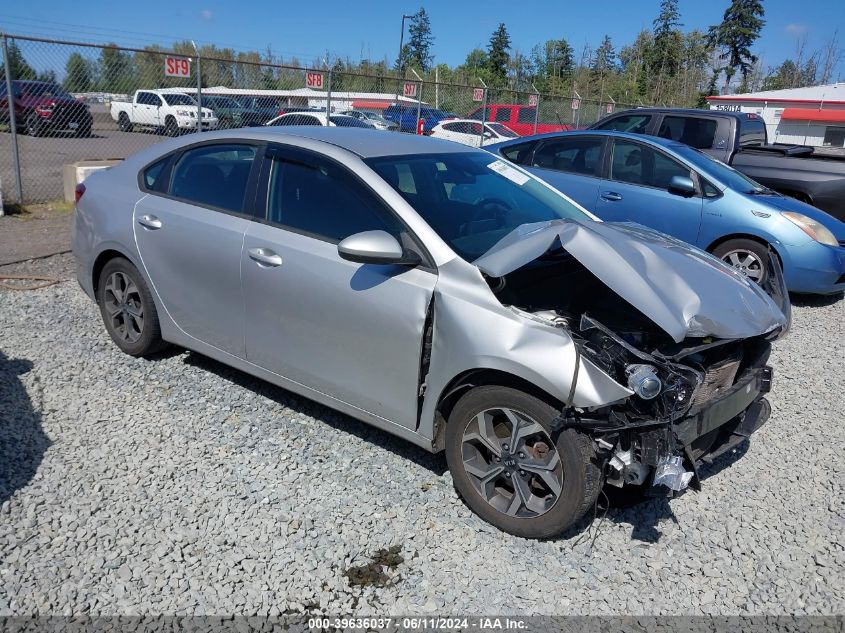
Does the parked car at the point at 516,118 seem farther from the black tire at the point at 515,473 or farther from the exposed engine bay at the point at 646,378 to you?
the black tire at the point at 515,473

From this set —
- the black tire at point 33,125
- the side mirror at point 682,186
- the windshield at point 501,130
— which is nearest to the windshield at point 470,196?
the side mirror at point 682,186

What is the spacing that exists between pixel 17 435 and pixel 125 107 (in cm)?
1803

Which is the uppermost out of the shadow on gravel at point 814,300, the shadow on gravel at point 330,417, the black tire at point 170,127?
the black tire at point 170,127

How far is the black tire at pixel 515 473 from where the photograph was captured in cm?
282

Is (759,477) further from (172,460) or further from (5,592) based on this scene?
(5,592)

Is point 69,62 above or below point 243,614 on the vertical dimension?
above

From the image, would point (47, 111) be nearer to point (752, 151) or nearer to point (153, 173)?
point (153, 173)

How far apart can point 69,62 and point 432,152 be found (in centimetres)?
997

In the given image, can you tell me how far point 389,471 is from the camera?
358 centimetres

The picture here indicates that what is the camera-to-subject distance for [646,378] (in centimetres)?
271

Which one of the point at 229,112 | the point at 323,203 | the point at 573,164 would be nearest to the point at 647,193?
the point at 573,164

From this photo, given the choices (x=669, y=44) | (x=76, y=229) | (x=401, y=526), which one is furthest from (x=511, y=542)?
(x=669, y=44)

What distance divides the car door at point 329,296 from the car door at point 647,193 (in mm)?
4480

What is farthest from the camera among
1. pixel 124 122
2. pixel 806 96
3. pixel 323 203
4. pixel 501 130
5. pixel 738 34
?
pixel 738 34
